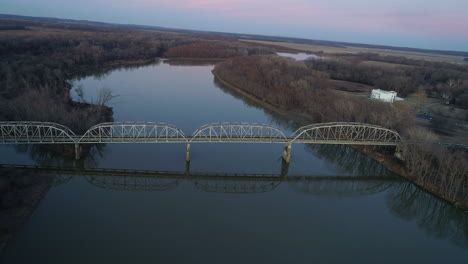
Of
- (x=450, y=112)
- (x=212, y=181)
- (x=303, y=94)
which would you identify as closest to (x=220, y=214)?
(x=212, y=181)

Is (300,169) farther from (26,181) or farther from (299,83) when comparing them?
(299,83)

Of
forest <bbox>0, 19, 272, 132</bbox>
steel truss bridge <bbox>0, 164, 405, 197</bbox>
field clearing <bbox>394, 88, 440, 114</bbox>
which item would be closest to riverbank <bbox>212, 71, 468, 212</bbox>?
steel truss bridge <bbox>0, 164, 405, 197</bbox>

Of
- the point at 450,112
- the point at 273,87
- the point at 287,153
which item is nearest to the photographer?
the point at 287,153

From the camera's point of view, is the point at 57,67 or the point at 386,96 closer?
the point at 386,96

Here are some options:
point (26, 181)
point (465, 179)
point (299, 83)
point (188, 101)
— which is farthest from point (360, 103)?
point (26, 181)

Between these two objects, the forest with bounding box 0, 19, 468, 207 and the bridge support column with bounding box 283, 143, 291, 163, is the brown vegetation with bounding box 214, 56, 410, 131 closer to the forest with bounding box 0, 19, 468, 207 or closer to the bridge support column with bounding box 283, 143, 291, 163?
the forest with bounding box 0, 19, 468, 207

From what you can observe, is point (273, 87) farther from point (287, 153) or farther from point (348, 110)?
point (287, 153)

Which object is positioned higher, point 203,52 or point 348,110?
point 203,52

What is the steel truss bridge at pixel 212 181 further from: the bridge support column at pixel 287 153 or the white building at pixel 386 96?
the white building at pixel 386 96
